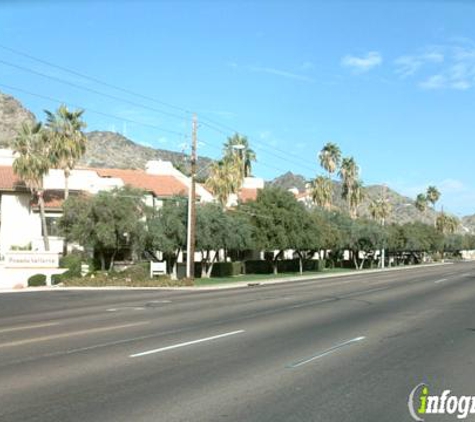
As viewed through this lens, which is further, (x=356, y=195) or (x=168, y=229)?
(x=356, y=195)

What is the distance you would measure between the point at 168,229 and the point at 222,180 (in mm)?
20036

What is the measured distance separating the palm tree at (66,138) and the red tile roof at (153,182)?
9.62 metres

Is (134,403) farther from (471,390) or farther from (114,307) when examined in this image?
(114,307)

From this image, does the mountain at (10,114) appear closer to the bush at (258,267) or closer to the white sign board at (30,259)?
the bush at (258,267)

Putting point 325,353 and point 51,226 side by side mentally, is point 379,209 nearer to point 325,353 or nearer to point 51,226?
point 51,226

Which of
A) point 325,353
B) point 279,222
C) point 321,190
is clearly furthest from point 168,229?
point 321,190

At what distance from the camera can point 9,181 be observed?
58906 millimetres

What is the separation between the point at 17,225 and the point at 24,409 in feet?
172

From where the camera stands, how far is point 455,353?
41.5 feet

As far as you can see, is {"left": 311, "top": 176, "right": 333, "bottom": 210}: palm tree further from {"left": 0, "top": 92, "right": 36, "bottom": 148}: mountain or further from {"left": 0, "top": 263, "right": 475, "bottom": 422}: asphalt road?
{"left": 0, "top": 92, "right": 36, "bottom": 148}: mountain

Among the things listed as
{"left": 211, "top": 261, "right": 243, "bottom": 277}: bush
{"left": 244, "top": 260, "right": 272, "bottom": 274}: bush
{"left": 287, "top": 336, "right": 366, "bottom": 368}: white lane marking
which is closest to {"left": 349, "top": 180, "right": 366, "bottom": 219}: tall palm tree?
{"left": 244, "top": 260, "right": 272, "bottom": 274}: bush

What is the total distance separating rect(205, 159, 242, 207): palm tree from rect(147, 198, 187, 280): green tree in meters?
17.1

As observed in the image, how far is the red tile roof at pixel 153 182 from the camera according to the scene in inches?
2649

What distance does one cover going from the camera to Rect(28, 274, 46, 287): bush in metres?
45.3
